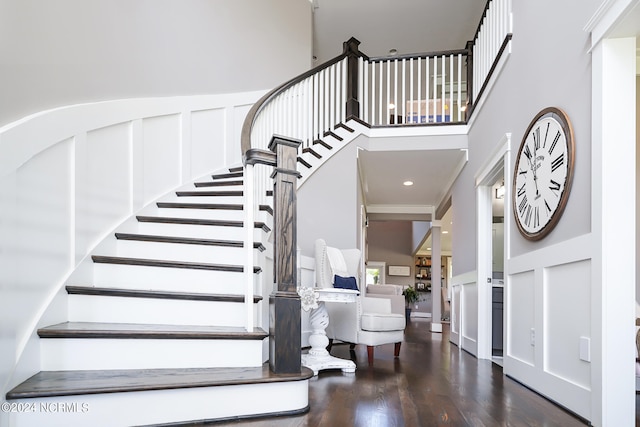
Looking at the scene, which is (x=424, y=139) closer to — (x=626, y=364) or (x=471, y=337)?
(x=471, y=337)

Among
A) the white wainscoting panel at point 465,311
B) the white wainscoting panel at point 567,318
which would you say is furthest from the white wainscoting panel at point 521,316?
the white wainscoting panel at point 465,311

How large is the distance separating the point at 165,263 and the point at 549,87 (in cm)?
264

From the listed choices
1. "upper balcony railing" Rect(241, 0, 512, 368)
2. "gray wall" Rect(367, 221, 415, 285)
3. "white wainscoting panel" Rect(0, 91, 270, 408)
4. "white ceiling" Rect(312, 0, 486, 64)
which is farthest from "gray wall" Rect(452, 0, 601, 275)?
"gray wall" Rect(367, 221, 415, 285)

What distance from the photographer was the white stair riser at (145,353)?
7.20 ft

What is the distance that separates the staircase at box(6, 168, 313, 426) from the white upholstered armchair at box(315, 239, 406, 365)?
1130mm

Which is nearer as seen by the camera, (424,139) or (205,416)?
(205,416)

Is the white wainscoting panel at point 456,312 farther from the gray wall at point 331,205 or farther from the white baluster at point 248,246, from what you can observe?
the white baluster at point 248,246

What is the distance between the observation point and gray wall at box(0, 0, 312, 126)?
238cm

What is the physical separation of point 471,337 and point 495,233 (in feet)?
5.82

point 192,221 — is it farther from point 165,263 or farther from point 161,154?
point 161,154

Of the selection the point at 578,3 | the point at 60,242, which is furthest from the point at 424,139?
the point at 60,242

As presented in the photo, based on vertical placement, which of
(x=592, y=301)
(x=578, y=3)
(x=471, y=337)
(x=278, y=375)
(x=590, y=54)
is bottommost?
(x=471, y=337)

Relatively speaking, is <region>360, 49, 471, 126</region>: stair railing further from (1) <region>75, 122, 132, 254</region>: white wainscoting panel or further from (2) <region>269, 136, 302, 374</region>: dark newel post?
(2) <region>269, 136, 302, 374</region>: dark newel post

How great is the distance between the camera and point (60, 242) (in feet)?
8.35
